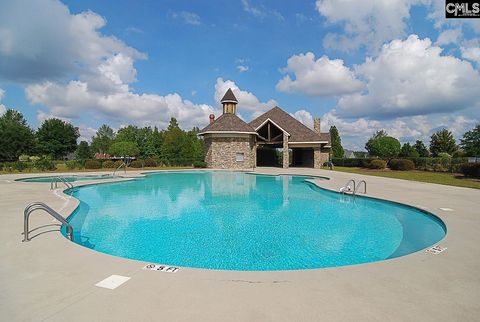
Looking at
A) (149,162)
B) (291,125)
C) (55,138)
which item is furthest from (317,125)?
(55,138)

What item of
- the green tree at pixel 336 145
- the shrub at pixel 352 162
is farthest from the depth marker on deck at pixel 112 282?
the green tree at pixel 336 145

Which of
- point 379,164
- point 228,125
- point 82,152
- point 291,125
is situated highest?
point 291,125

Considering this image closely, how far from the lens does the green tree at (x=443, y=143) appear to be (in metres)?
54.2

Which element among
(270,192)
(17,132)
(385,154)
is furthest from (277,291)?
(17,132)

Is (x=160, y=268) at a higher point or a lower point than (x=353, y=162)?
lower

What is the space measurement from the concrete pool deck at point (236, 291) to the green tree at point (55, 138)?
178 ft

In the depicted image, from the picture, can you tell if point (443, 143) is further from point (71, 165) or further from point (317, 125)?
point (71, 165)

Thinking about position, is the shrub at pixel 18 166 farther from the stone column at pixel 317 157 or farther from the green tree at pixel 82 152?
the green tree at pixel 82 152

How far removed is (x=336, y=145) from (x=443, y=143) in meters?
23.7

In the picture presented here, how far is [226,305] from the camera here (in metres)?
3.14

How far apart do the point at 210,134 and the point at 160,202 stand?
20096 millimetres

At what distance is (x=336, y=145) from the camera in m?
49.4

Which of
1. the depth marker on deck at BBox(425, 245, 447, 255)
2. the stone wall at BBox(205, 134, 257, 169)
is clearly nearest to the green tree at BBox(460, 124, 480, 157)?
the stone wall at BBox(205, 134, 257, 169)

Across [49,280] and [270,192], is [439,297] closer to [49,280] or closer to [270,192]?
[49,280]
